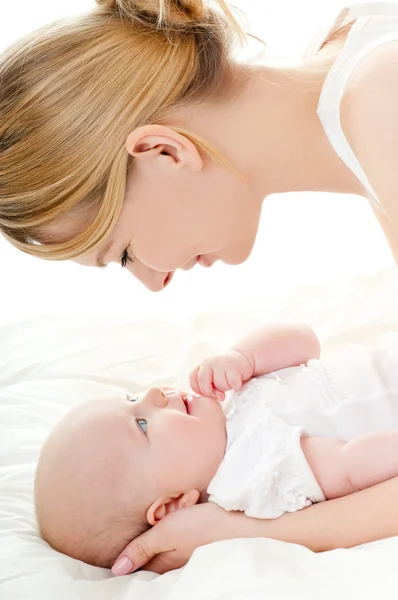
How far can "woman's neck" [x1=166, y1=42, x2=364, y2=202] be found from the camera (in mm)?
1446

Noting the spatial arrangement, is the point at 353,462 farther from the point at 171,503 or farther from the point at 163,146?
the point at 163,146

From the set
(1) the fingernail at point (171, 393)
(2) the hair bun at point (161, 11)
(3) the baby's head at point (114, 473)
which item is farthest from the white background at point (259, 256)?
(2) the hair bun at point (161, 11)

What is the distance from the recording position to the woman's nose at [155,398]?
1469 mm

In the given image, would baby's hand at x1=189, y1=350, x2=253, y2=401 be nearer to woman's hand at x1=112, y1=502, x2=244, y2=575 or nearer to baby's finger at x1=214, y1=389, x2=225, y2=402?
baby's finger at x1=214, y1=389, x2=225, y2=402

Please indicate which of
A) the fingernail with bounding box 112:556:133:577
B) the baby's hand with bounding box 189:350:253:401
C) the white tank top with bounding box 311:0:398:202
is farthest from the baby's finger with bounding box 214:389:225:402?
the white tank top with bounding box 311:0:398:202

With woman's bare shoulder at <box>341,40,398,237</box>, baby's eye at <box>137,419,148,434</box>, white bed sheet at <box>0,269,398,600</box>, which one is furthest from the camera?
baby's eye at <box>137,419,148,434</box>

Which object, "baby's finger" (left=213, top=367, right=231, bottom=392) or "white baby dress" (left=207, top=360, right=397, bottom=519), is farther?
"baby's finger" (left=213, top=367, right=231, bottom=392)

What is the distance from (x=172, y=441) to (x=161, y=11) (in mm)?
712

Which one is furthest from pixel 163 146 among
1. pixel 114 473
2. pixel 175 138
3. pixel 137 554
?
pixel 137 554

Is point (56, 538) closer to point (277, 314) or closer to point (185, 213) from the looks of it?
point (185, 213)

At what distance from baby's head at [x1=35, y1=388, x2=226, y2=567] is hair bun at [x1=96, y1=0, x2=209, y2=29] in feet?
2.15

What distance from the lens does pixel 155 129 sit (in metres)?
1.36

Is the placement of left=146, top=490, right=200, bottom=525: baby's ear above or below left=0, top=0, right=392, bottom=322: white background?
below

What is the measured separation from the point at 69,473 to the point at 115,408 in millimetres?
143
